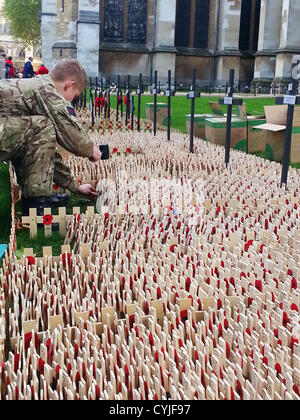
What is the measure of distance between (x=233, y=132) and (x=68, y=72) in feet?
16.3

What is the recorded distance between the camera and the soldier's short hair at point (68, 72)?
5.15 metres

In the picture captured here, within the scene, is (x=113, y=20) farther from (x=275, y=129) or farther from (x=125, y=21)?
(x=275, y=129)

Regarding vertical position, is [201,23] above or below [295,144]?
above

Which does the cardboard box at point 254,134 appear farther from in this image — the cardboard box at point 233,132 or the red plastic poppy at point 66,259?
the red plastic poppy at point 66,259

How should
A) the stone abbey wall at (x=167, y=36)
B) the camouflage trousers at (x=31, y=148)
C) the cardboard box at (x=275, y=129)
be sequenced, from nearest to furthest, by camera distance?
the camouflage trousers at (x=31, y=148), the cardboard box at (x=275, y=129), the stone abbey wall at (x=167, y=36)

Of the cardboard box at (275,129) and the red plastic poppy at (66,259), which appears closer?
the red plastic poppy at (66,259)

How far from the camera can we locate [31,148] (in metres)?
5.02

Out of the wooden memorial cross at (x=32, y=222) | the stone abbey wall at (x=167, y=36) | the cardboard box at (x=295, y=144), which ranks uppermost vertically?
the stone abbey wall at (x=167, y=36)

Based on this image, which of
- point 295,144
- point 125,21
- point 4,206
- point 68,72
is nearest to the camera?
point 68,72

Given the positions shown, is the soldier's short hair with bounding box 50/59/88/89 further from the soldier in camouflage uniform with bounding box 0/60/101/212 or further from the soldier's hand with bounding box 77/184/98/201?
the soldier's hand with bounding box 77/184/98/201

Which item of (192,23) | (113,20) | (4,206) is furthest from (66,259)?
(192,23)

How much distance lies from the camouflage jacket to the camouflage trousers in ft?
0.30

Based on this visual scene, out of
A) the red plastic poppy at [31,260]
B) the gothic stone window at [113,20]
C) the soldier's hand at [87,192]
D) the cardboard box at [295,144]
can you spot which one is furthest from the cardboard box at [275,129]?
the gothic stone window at [113,20]

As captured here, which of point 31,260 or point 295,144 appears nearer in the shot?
point 31,260
